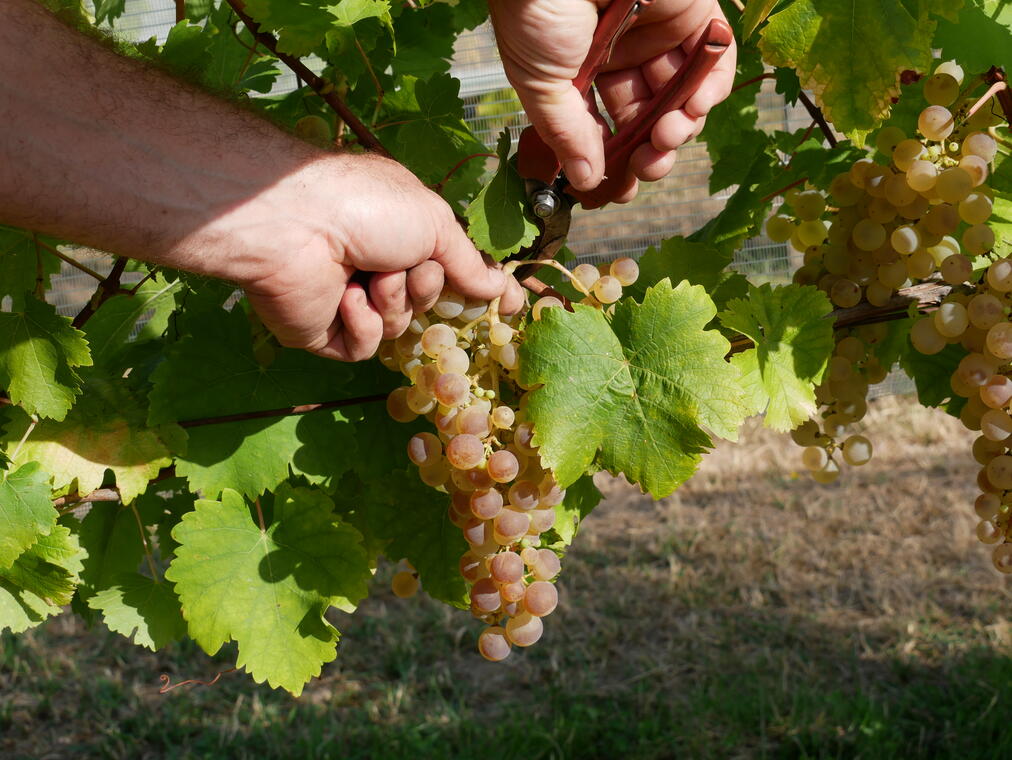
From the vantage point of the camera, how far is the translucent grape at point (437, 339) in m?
0.93

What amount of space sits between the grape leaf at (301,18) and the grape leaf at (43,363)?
0.36 metres

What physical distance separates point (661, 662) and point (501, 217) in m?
2.28

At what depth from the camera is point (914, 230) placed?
3.61 ft

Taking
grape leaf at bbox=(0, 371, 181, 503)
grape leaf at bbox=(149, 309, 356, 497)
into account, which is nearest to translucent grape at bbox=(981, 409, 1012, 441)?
grape leaf at bbox=(149, 309, 356, 497)

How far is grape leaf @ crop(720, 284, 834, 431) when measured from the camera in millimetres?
1014

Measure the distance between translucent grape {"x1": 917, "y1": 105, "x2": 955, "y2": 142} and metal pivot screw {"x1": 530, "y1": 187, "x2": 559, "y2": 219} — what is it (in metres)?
0.42

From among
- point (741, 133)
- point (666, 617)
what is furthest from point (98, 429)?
point (666, 617)

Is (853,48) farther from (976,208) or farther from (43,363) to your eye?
(43,363)

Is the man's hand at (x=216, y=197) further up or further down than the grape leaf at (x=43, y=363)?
further up

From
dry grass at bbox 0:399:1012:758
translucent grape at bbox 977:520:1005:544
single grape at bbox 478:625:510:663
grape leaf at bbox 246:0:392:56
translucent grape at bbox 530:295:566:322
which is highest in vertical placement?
grape leaf at bbox 246:0:392:56

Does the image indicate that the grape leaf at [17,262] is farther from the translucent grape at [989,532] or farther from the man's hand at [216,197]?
the translucent grape at [989,532]

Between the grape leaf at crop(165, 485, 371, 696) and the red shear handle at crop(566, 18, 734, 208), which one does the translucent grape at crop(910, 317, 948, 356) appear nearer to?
the red shear handle at crop(566, 18, 734, 208)

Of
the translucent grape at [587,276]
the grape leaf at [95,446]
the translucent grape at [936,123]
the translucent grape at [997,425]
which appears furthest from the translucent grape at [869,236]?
the grape leaf at [95,446]

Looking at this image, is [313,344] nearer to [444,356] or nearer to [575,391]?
[444,356]
